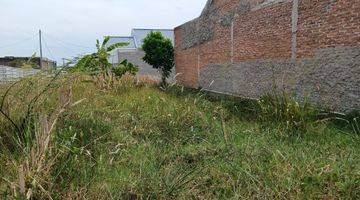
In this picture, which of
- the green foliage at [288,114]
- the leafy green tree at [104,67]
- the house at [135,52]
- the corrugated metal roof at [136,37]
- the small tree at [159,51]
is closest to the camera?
the green foliage at [288,114]

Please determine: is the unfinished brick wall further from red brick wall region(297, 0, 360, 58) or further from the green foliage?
the green foliage

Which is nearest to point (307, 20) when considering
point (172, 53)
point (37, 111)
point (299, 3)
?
point (299, 3)

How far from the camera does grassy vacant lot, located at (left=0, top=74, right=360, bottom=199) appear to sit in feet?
10.00

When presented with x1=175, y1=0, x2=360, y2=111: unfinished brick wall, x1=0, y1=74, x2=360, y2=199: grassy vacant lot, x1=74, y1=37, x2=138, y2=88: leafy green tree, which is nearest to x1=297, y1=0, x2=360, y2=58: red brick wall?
x1=175, y1=0, x2=360, y2=111: unfinished brick wall

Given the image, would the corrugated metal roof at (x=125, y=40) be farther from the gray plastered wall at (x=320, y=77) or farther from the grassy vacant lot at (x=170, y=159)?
the grassy vacant lot at (x=170, y=159)

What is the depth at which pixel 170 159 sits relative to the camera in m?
3.97

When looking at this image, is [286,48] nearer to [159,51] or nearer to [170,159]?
[170,159]

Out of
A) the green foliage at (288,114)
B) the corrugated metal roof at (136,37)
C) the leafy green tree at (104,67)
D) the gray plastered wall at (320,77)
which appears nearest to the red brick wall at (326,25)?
the gray plastered wall at (320,77)

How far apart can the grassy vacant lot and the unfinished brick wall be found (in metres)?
1.68

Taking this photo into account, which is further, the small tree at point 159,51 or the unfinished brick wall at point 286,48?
the small tree at point 159,51

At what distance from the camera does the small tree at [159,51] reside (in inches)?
775

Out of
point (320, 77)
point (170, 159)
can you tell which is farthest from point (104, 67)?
point (170, 159)

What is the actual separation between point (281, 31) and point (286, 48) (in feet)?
1.60

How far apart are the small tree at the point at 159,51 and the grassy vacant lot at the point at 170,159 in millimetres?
→ 14116
